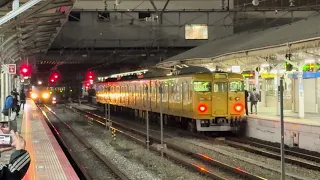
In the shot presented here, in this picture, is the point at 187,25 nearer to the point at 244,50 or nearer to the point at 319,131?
the point at 244,50

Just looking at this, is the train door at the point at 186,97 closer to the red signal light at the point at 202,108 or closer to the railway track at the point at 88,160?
the red signal light at the point at 202,108

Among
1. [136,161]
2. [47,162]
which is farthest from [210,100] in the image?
[47,162]

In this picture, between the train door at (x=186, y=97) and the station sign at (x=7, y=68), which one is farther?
the train door at (x=186, y=97)

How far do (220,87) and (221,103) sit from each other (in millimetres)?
632

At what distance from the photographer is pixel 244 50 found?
17656mm

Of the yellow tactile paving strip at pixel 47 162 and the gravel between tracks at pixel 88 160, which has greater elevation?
the yellow tactile paving strip at pixel 47 162

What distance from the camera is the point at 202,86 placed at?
58.2 feet

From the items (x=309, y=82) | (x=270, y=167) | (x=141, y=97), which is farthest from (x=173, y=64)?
(x=270, y=167)

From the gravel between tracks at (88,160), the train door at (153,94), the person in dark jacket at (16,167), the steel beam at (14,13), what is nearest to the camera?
the person in dark jacket at (16,167)

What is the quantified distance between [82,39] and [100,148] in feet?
71.9

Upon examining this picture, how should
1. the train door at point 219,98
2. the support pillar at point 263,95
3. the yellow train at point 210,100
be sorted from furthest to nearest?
the support pillar at point 263,95
the train door at point 219,98
the yellow train at point 210,100

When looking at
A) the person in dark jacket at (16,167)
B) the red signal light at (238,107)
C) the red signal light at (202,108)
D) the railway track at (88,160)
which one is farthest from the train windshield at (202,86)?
the person in dark jacket at (16,167)

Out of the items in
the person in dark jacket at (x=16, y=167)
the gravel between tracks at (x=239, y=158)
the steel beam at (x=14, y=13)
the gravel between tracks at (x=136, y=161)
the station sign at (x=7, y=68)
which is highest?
the steel beam at (x=14, y=13)

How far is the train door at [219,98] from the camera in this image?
58.5ft
